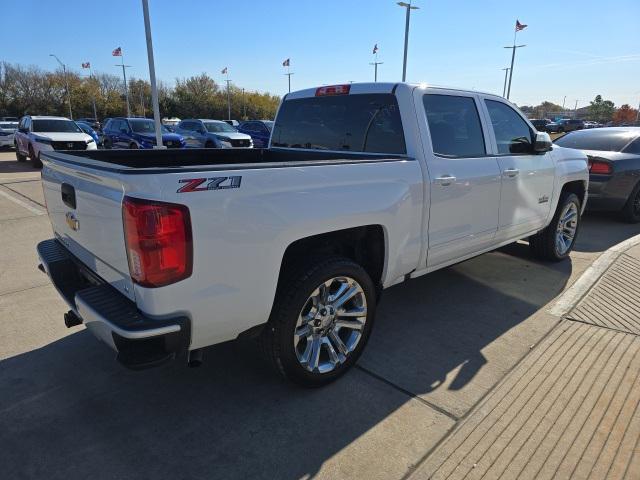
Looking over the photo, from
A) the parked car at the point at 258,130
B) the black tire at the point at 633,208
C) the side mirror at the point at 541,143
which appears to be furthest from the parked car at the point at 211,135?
the side mirror at the point at 541,143

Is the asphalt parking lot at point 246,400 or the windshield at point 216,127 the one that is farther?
the windshield at point 216,127

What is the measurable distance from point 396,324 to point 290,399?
52.4 inches

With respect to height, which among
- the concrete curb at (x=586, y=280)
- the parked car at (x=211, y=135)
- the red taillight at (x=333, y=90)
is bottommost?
the concrete curb at (x=586, y=280)

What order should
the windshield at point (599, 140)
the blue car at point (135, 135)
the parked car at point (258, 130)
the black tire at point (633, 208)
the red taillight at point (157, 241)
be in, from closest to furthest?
the red taillight at point (157, 241) < the black tire at point (633, 208) < the windshield at point (599, 140) < the blue car at point (135, 135) < the parked car at point (258, 130)

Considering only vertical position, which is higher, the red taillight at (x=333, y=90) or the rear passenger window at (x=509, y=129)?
the red taillight at (x=333, y=90)

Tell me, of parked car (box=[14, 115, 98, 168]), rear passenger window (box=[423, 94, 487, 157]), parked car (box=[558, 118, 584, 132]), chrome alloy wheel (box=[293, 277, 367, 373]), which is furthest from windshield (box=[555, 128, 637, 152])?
parked car (box=[558, 118, 584, 132])

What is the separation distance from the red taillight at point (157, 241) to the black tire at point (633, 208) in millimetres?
8177

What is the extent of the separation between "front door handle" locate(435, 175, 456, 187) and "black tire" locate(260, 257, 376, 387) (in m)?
1.00

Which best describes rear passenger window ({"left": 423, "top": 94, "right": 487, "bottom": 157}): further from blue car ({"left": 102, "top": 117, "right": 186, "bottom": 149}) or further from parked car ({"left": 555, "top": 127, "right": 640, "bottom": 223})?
blue car ({"left": 102, "top": 117, "right": 186, "bottom": 149})

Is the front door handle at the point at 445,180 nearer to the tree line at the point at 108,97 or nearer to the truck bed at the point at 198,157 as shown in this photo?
the truck bed at the point at 198,157

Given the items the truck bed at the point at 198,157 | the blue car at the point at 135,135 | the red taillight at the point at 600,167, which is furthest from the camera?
the blue car at the point at 135,135

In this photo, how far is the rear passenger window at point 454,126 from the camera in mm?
3500

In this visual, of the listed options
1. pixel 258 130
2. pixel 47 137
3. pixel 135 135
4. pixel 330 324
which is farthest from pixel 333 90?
pixel 258 130

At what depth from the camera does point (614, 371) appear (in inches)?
121
